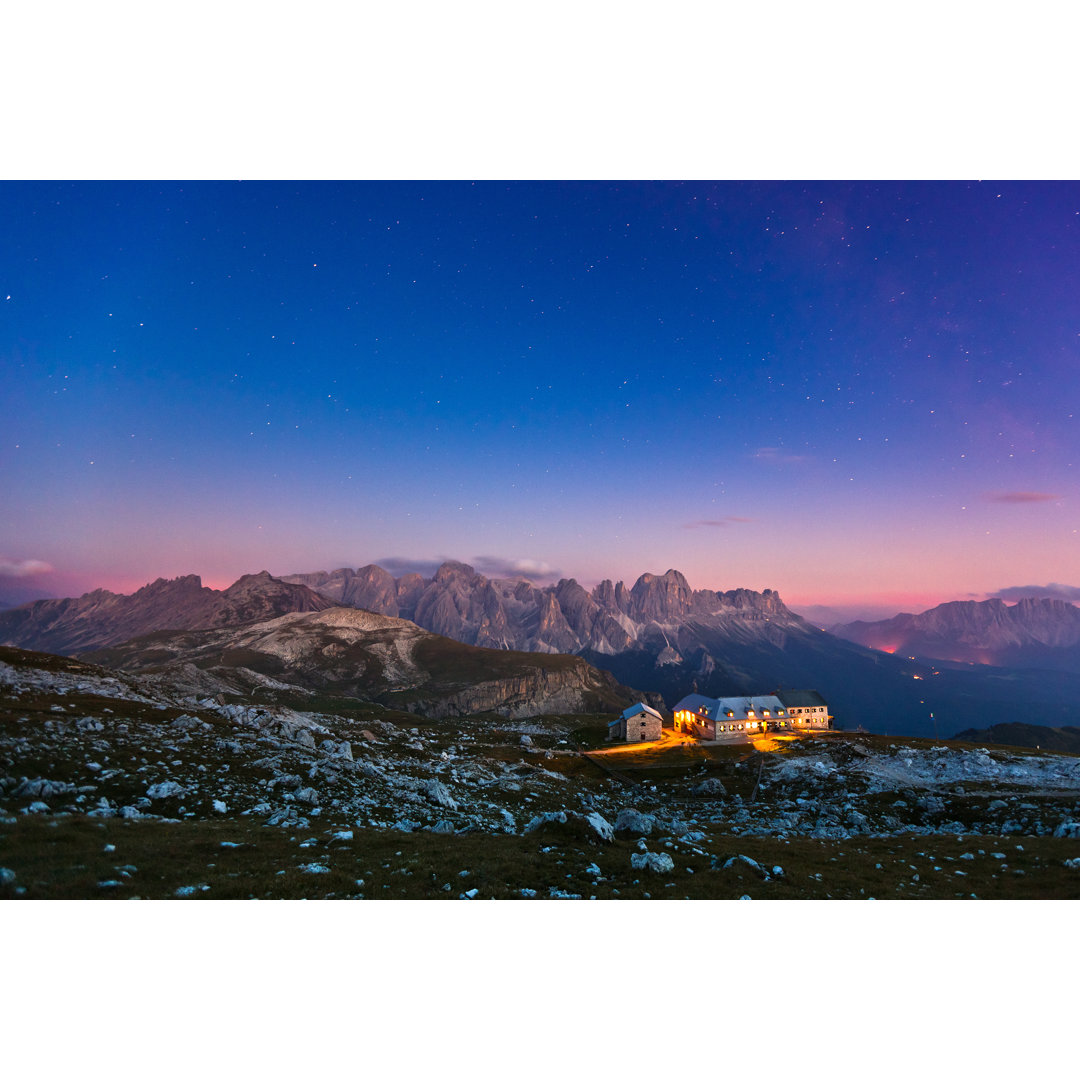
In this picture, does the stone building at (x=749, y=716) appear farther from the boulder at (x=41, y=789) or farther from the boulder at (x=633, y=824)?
the boulder at (x=41, y=789)

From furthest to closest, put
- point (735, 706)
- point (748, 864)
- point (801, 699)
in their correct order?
point (801, 699), point (735, 706), point (748, 864)

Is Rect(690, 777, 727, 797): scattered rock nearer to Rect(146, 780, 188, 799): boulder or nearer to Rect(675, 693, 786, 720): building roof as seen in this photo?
Rect(675, 693, 786, 720): building roof

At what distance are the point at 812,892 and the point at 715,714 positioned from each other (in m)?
103

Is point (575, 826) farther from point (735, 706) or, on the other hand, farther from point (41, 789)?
point (735, 706)

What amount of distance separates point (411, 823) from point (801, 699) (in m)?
123

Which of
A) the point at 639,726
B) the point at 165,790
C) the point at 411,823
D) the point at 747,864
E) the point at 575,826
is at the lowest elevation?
the point at 639,726

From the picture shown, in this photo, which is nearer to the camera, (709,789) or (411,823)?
(411,823)

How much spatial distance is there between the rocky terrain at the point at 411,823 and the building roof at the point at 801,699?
58.8 meters

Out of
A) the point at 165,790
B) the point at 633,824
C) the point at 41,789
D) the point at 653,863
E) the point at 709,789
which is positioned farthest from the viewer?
the point at 709,789

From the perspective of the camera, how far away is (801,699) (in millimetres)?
123188

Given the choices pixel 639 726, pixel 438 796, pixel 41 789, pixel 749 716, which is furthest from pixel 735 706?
pixel 41 789

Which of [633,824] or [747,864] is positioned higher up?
[747,864]
